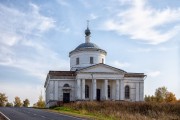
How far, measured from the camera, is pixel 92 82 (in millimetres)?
63906

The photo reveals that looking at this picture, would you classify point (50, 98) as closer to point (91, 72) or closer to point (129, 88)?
point (91, 72)

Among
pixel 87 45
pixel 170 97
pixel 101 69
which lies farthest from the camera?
pixel 170 97

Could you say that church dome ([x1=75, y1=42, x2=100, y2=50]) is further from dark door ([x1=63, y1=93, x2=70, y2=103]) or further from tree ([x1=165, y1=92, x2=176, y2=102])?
tree ([x1=165, y1=92, x2=176, y2=102])

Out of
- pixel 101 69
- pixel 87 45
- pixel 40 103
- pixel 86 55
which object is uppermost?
pixel 87 45

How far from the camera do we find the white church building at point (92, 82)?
63.5m

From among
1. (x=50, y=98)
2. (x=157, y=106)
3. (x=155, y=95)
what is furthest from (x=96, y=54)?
(x=155, y=95)

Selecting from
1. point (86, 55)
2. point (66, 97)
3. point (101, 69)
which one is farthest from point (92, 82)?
point (86, 55)

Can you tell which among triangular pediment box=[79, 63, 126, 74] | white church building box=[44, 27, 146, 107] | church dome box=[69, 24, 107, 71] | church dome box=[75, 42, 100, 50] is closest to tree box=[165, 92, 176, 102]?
white church building box=[44, 27, 146, 107]

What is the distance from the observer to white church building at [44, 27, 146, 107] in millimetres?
63469

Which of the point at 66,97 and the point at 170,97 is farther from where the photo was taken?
the point at 170,97

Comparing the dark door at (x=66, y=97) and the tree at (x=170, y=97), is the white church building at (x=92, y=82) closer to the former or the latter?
the dark door at (x=66, y=97)

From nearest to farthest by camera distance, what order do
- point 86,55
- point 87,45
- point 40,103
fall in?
point 86,55
point 87,45
point 40,103

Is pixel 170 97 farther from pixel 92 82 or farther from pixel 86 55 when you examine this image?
pixel 92 82

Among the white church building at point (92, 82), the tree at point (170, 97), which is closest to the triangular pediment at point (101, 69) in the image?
the white church building at point (92, 82)
